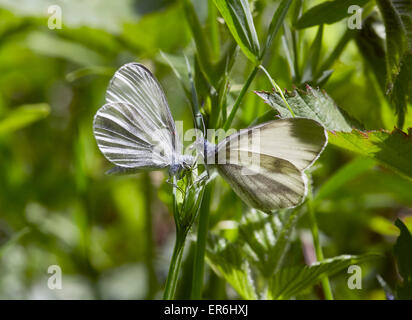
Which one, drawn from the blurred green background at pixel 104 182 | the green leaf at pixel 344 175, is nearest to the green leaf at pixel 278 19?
the blurred green background at pixel 104 182

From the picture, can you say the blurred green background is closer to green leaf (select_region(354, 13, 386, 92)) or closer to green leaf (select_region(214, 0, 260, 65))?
green leaf (select_region(354, 13, 386, 92))

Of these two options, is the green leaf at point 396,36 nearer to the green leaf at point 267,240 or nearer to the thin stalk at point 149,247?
the green leaf at point 267,240

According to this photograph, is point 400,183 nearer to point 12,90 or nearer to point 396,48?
point 396,48

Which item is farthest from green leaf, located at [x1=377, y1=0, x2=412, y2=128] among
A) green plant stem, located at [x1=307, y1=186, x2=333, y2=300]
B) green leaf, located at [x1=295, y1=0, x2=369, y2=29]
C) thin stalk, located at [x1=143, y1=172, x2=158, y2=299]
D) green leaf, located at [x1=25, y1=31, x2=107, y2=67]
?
green leaf, located at [x1=25, y1=31, x2=107, y2=67]

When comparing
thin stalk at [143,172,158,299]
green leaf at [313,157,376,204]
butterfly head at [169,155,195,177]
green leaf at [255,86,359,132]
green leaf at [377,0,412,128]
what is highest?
green leaf at [377,0,412,128]

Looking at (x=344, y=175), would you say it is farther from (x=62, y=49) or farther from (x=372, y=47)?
(x=62, y=49)
